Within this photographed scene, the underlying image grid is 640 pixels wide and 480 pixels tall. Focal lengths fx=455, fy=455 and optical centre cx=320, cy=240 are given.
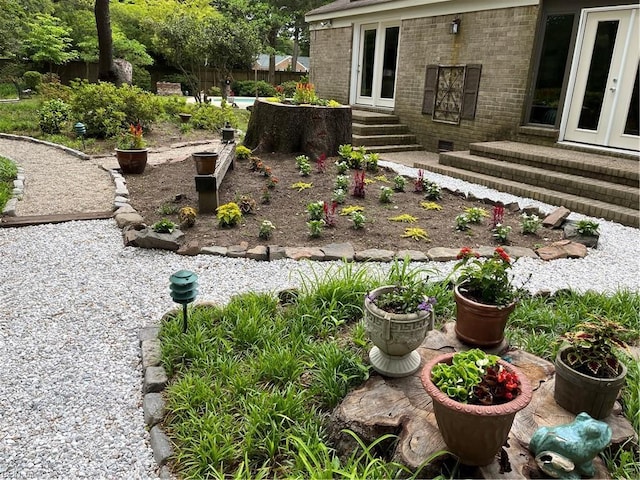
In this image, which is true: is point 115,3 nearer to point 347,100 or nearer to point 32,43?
point 32,43

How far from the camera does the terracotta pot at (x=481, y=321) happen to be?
2316mm

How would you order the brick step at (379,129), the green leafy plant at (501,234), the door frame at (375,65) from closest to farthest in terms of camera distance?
1. the green leafy plant at (501,234)
2. the brick step at (379,129)
3. the door frame at (375,65)

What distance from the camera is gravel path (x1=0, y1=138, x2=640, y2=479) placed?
1969 millimetres

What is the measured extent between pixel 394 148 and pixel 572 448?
8764mm

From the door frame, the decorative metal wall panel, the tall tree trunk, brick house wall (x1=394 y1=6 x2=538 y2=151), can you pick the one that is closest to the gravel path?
brick house wall (x1=394 y1=6 x2=538 y2=151)

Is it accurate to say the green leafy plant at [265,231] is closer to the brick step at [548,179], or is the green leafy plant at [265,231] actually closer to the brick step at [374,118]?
the brick step at [548,179]

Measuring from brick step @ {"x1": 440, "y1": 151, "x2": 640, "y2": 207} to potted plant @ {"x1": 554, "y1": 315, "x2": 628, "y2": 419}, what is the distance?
15.0 feet

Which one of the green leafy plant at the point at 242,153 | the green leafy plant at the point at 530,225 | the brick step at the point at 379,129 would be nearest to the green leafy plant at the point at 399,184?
the green leafy plant at the point at 530,225

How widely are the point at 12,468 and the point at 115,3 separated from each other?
2661cm

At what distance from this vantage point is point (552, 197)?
6.25m

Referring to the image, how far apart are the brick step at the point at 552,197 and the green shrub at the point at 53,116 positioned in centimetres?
746

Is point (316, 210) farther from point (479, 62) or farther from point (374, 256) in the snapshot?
point (479, 62)

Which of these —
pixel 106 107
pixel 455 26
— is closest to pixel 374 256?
pixel 455 26

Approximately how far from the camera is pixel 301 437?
1959 mm
